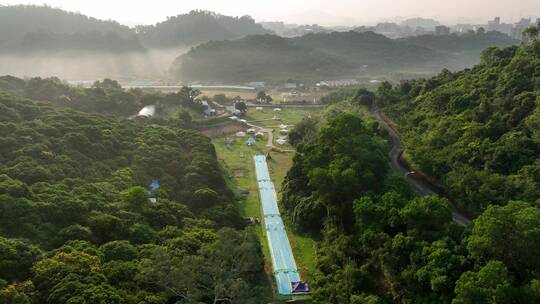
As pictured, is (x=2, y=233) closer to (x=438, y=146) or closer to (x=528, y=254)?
(x=528, y=254)

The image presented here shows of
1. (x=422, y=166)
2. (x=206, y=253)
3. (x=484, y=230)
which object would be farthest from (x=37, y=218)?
(x=422, y=166)

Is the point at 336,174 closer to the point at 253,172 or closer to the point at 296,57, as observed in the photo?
the point at 253,172

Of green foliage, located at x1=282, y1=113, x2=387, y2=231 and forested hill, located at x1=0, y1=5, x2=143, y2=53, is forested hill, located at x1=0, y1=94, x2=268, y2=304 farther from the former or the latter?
forested hill, located at x1=0, y1=5, x2=143, y2=53

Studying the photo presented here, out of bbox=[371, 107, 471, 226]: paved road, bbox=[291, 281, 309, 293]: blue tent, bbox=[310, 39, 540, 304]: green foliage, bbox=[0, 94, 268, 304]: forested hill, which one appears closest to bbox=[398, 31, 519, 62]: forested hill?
bbox=[310, 39, 540, 304]: green foliage

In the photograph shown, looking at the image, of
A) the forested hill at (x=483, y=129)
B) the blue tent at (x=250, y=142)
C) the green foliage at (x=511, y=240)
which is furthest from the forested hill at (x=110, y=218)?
the forested hill at (x=483, y=129)

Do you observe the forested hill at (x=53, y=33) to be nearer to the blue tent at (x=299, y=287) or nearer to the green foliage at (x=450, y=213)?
the green foliage at (x=450, y=213)

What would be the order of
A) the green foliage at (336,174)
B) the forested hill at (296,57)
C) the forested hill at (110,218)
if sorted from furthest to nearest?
1. the forested hill at (296,57)
2. the green foliage at (336,174)
3. the forested hill at (110,218)
